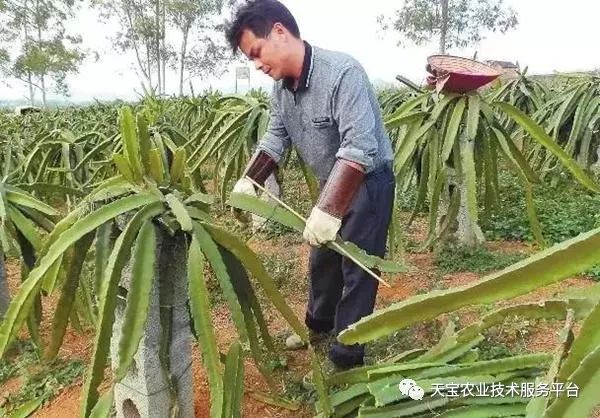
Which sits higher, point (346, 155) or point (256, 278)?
point (346, 155)

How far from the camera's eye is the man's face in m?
1.84

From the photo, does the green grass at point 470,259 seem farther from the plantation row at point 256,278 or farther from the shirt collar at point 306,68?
the shirt collar at point 306,68

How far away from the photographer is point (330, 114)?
2.00 m

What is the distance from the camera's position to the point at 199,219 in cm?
A: 147

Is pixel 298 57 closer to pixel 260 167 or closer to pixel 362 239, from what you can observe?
pixel 260 167

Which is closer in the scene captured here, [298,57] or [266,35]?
[266,35]

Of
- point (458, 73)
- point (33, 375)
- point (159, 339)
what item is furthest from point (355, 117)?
point (33, 375)

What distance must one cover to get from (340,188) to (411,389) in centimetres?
68

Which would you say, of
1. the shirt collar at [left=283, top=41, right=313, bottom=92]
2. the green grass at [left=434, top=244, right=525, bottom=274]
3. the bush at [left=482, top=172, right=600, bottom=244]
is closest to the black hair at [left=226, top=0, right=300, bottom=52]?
the shirt collar at [left=283, top=41, right=313, bottom=92]

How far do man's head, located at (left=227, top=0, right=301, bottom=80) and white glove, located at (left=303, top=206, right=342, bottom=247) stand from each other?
55 cm

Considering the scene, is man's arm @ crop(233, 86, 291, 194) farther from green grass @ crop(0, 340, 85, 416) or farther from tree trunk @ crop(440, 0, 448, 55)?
tree trunk @ crop(440, 0, 448, 55)

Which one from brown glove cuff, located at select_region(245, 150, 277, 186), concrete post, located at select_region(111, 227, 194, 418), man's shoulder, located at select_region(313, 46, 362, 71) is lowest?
concrete post, located at select_region(111, 227, 194, 418)

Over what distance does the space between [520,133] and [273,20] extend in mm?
3748

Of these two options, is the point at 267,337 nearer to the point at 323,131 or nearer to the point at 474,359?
the point at 474,359
